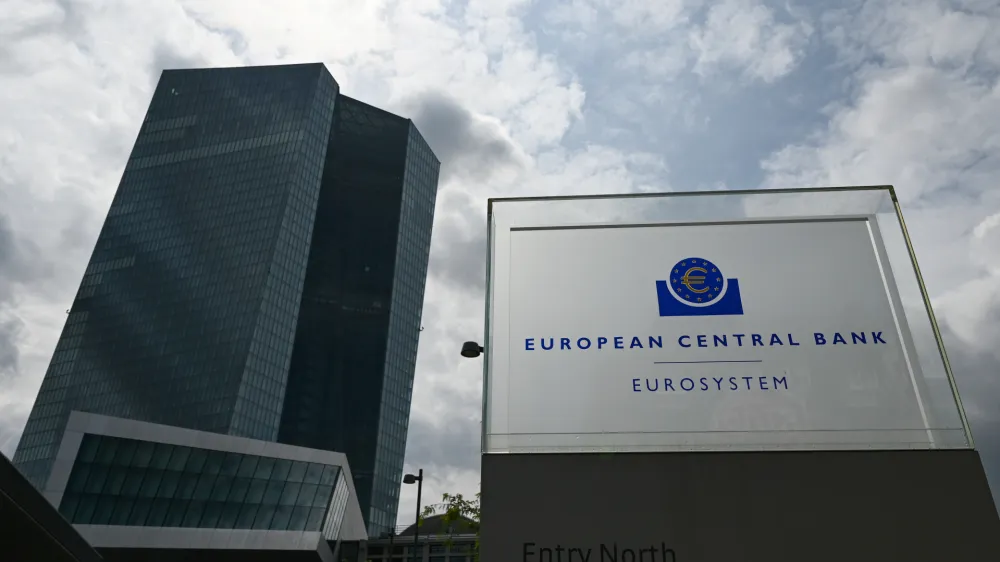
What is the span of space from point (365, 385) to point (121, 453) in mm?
112727

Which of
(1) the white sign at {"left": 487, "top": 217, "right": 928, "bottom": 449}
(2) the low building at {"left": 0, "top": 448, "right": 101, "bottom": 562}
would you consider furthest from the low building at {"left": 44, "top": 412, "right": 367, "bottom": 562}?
(1) the white sign at {"left": 487, "top": 217, "right": 928, "bottom": 449}

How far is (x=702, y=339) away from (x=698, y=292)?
23.1 inches

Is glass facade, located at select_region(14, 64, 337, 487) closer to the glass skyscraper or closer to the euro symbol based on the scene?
the glass skyscraper

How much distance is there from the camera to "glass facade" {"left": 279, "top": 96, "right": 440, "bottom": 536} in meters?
154

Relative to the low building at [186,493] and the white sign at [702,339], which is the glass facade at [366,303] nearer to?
the low building at [186,493]

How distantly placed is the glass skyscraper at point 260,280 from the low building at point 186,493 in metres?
73.7

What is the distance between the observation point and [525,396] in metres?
7.84

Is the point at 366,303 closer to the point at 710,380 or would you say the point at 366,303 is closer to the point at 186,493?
the point at 186,493

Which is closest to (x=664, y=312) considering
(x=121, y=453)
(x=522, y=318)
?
(x=522, y=318)

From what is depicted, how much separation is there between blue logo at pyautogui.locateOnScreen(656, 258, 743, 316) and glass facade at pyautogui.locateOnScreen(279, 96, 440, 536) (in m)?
147

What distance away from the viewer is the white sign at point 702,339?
756 centimetres

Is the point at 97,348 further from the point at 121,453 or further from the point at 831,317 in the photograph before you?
the point at 831,317

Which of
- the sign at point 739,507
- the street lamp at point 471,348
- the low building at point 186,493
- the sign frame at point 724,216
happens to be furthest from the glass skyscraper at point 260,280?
the sign at point 739,507

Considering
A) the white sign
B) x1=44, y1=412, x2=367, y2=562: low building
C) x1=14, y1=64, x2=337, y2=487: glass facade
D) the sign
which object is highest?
x1=14, y1=64, x2=337, y2=487: glass facade
